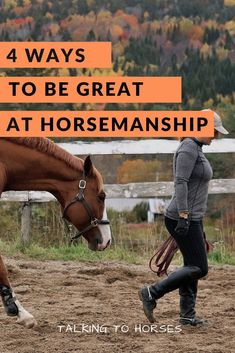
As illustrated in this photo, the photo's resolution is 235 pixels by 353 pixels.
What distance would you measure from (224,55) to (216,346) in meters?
53.8

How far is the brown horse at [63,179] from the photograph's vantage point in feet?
17.0

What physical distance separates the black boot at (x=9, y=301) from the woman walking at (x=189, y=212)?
1.10 meters

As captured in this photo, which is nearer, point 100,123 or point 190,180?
point 190,180

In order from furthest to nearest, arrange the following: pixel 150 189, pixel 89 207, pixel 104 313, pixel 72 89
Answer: pixel 150 189, pixel 72 89, pixel 104 313, pixel 89 207

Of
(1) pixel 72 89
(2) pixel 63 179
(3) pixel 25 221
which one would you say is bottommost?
(3) pixel 25 221

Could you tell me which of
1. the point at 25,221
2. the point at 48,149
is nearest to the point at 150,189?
the point at 25,221

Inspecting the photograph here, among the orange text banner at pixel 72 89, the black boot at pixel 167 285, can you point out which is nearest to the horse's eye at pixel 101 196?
the black boot at pixel 167 285

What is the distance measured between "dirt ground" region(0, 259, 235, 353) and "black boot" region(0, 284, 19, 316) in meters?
0.20

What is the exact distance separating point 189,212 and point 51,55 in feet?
10.3

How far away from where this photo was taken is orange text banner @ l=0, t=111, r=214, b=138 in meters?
6.20

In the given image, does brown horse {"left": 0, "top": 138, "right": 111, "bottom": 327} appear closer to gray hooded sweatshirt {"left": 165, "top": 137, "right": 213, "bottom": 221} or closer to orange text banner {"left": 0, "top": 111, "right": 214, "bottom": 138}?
gray hooded sweatshirt {"left": 165, "top": 137, "right": 213, "bottom": 221}

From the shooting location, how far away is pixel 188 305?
216 inches

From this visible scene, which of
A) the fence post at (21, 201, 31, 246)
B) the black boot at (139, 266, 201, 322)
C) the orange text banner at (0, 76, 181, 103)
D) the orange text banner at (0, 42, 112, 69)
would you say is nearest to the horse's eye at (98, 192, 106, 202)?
the black boot at (139, 266, 201, 322)

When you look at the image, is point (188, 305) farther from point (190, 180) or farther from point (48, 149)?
point (48, 149)
